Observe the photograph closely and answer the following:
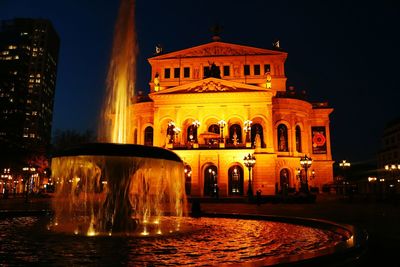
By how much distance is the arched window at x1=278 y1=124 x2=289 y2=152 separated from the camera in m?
47.5

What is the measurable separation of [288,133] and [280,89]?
24.7ft

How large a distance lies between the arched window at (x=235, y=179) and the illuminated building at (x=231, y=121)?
120mm

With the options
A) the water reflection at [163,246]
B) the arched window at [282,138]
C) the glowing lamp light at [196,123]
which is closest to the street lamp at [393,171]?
the arched window at [282,138]

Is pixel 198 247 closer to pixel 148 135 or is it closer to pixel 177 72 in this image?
pixel 148 135

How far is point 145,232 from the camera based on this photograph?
409 inches

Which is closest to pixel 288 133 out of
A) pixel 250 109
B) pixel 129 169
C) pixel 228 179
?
pixel 250 109

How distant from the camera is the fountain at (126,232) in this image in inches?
265

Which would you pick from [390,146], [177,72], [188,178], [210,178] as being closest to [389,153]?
[390,146]

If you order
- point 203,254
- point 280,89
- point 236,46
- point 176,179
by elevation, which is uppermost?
point 236,46

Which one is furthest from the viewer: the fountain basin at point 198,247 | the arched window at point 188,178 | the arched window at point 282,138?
the arched window at point 282,138

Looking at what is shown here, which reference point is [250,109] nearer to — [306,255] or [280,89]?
[280,89]

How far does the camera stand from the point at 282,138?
156 feet

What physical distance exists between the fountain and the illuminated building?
26.4m

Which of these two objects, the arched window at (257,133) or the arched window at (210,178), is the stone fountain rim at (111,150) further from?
the arched window at (257,133)
